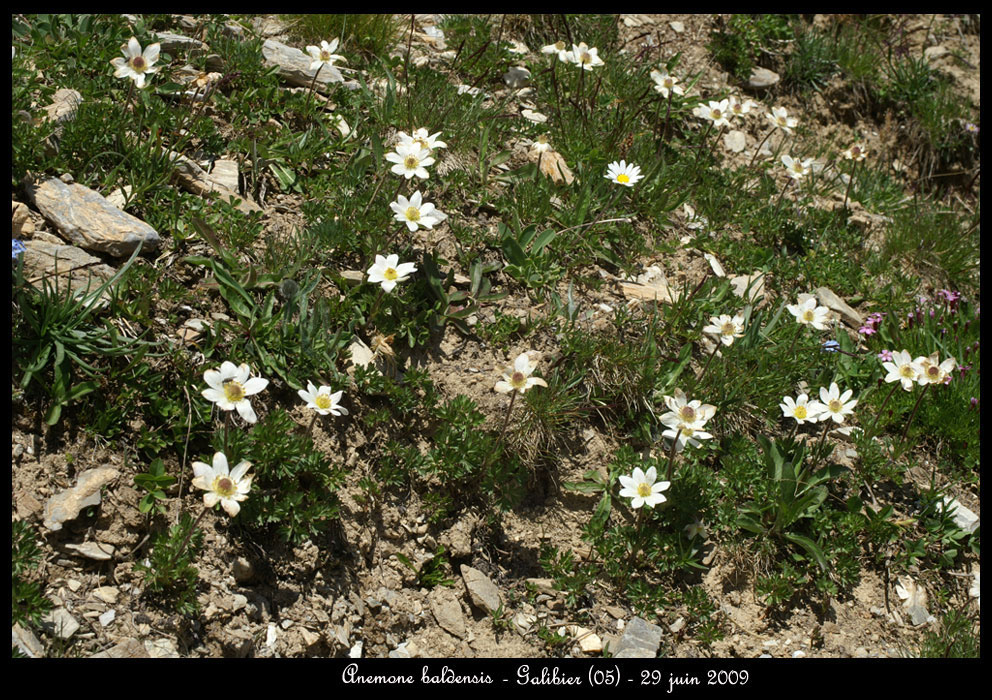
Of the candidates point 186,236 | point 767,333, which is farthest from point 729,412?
point 186,236

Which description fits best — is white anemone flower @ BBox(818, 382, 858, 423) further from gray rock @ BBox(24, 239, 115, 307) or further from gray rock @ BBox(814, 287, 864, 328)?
gray rock @ BBox(24, 239, 115, 307)

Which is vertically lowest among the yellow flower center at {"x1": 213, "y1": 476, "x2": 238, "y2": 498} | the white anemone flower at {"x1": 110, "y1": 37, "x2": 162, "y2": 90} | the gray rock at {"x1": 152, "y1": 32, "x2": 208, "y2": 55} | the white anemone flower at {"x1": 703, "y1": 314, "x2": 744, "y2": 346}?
the yellow flower center at {"x1": 213, "y1": 476, "x2": 238, "y2": 498}

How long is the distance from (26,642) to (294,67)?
12.5 ft

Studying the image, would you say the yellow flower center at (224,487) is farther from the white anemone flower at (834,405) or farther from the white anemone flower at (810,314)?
the white anemone flower at (810,314)

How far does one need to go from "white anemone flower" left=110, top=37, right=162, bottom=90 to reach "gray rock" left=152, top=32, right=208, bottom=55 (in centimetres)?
90

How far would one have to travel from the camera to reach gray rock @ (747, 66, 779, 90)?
707 cm

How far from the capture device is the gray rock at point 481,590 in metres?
3.93

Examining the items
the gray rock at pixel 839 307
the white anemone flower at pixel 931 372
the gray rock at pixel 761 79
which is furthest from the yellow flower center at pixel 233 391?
the gray rock at pixel 761 79

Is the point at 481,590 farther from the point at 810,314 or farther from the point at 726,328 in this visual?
the point at 810,314

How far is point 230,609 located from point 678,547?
2.15 meters

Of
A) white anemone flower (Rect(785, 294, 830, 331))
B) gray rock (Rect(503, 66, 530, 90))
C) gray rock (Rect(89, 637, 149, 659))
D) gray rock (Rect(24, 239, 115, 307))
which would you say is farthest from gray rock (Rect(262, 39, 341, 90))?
gray rock (Rect(89, 637, 149, 659))

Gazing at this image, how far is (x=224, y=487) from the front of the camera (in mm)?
3318

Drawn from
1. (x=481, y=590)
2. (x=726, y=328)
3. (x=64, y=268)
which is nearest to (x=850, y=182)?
(x=726, y=328)

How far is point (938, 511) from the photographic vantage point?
460 centimetres
